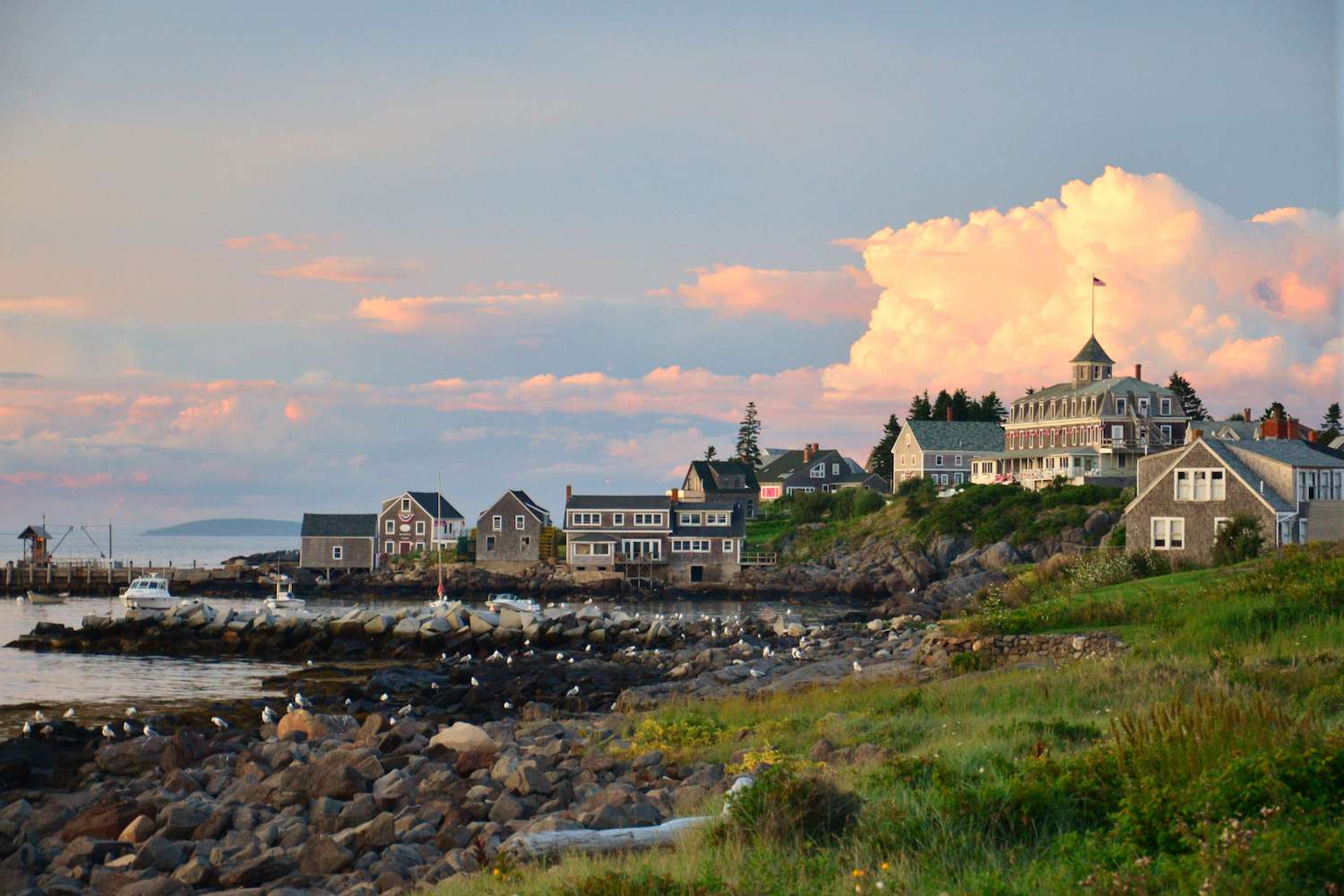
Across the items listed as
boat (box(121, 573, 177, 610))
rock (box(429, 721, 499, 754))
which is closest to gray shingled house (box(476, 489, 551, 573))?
boat (box(121, 573, 177, 610))

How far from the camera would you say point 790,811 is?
1069cm

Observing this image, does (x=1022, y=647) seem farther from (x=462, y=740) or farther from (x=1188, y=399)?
(x=1188, y=399)

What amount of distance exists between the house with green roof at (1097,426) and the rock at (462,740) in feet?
257

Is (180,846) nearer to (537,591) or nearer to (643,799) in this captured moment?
(643,799)

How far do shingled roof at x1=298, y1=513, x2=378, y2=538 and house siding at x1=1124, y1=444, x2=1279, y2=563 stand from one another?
6821 centimetres

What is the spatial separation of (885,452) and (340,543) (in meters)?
57.2

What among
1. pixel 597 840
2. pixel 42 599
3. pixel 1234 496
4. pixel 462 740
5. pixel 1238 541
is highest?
pixel 1234 496

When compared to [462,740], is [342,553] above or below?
above

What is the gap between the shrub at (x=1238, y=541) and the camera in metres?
42.7

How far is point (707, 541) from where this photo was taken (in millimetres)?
94500

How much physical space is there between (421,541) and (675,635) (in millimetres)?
56845

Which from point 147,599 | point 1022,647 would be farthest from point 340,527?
point 1022,647

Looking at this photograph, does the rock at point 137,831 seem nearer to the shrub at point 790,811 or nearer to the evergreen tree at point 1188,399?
the shrub at point 790,811

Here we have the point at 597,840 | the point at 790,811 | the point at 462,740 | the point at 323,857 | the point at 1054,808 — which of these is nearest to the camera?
the point at 1054,808
